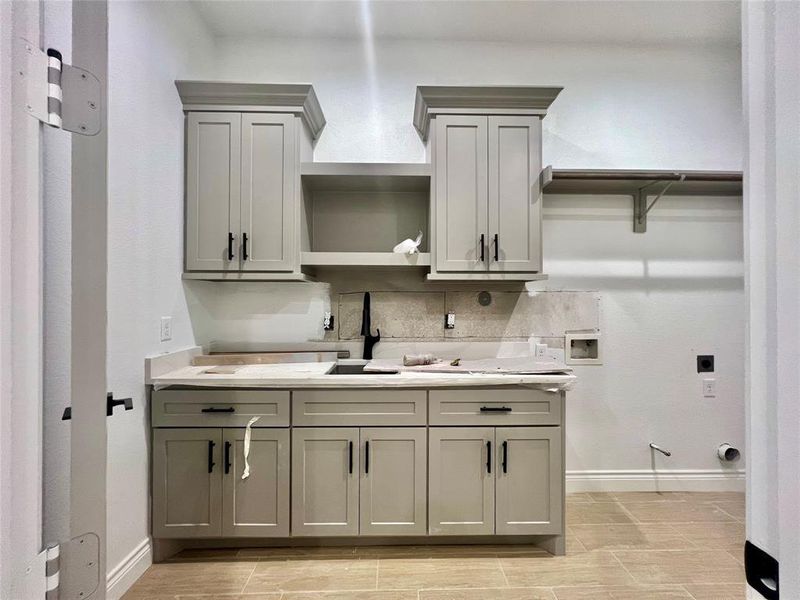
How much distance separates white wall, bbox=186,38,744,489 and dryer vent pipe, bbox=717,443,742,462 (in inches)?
1.6

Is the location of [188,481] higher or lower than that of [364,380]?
lower

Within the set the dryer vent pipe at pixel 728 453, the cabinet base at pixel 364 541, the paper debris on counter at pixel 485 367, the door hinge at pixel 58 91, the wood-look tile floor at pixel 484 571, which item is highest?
the door hinge at pixel 58 91

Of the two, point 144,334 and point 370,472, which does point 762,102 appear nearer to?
point 370,472

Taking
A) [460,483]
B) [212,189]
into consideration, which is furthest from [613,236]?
[212,189]

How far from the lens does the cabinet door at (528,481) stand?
6.51ft

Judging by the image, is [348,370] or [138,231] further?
[348,370]

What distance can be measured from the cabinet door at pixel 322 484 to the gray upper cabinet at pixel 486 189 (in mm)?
1088

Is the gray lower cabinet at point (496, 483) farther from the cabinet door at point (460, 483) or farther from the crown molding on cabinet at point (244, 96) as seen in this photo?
the crown molding on cabinet at point (244, 96)

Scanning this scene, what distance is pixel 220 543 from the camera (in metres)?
2.04

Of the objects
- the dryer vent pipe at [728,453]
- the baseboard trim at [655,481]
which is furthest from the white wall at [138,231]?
the dryer vent pipe at [728,453]

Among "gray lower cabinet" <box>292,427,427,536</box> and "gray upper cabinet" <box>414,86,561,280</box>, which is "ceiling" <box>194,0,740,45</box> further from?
"gray lower cabinet" <box>292,427,427,536</box>

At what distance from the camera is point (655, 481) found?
2676mm

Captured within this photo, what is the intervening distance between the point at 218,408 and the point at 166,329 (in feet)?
1.65

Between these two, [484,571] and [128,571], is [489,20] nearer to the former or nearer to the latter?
[484,571]
